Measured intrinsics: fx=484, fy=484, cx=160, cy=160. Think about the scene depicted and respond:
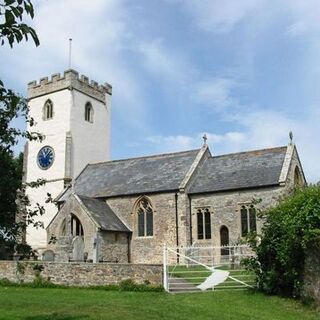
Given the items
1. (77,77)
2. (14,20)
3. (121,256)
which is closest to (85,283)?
(121,256)

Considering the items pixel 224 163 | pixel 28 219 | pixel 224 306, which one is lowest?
pixel 224 306

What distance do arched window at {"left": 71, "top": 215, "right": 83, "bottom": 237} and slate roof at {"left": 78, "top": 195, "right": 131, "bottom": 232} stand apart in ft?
3.95

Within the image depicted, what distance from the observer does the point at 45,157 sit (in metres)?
42.3

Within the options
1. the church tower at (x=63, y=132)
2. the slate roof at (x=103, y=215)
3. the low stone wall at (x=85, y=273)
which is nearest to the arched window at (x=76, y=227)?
the slate roof at (x=103, y=215)

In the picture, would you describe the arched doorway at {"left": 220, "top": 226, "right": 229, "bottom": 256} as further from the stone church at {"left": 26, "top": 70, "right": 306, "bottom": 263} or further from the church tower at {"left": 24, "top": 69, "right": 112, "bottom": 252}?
the church tower at {"left": 24, "top": 69, "right": 112, "bottom": 252}

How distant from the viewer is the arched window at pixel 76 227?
3206cm

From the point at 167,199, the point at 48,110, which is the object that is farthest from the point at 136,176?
the point at 48,110

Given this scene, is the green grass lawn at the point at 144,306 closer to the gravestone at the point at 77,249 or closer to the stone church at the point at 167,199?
the gravestone at the point at 77,249

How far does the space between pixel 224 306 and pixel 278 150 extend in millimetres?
19735

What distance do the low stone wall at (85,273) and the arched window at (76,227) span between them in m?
10.8

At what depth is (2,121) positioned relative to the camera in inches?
241

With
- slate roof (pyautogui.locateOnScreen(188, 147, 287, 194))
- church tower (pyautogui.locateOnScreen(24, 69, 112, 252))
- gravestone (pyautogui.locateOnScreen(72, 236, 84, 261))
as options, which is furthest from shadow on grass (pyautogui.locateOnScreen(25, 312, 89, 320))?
church tower (pyautogui.locateOnScreen(24, 69, 112, 252))

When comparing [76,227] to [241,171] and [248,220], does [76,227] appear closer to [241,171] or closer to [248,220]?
[248,220]

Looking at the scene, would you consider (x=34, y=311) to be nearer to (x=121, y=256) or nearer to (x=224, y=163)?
(x=121, y=256)
